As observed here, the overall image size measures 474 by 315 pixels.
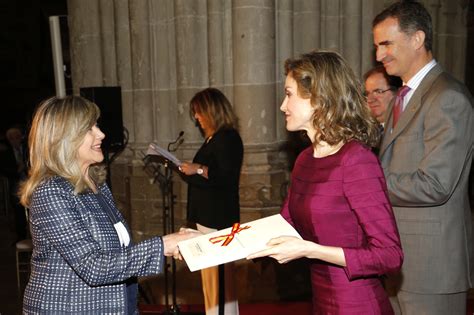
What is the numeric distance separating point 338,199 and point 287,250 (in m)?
0.27

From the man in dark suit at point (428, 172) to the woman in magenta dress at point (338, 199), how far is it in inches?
15.8

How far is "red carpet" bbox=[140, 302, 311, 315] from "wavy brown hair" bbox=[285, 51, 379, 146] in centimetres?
251

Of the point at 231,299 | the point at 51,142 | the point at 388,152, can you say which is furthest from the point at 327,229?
the point at 231,299

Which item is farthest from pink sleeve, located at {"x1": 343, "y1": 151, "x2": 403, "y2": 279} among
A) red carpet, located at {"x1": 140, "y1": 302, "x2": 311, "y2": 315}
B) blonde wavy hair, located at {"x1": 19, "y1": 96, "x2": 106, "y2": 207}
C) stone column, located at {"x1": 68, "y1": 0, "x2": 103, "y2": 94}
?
stone column, located at {"x1": 68, "y1": 0, "x2": 103, "y2": 94}

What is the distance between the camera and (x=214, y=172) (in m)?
3.66

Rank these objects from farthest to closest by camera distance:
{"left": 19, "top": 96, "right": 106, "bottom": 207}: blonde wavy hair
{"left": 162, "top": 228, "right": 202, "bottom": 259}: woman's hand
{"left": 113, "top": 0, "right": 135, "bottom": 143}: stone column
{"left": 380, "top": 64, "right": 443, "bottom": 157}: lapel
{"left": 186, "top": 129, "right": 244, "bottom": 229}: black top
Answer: {"left": 113, "top": 0, "right": 135, "bottom": 143}: stone column
{"left": 186, "top": 129, "right": 244, "bottom": 229}: black top
{"left": 380, "top": 64, "right": 443, "bottom": 157}: lapel
{"left": 162, "top": 228, "right": 202, "bottom": 259}: woman's hand
{"left": 19, "top": 96, "right": 106, "bottom": 207}: blonde wavy hair

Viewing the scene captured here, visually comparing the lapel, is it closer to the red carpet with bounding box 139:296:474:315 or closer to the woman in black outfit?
the woman in black outfit

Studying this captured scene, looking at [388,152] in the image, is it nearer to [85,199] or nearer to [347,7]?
[85,199]

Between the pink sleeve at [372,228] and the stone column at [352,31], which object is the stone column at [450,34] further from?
the pink sleeve at [372,228]

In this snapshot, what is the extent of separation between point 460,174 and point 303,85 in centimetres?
86

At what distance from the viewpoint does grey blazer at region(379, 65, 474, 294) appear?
2051 millimetres

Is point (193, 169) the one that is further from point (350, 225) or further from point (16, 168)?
point (16, 168)

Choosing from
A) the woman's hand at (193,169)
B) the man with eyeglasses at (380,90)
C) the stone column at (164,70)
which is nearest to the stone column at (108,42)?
the stone column at (164,70)

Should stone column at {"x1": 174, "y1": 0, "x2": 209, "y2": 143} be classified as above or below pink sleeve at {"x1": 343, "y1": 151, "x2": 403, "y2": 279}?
above
